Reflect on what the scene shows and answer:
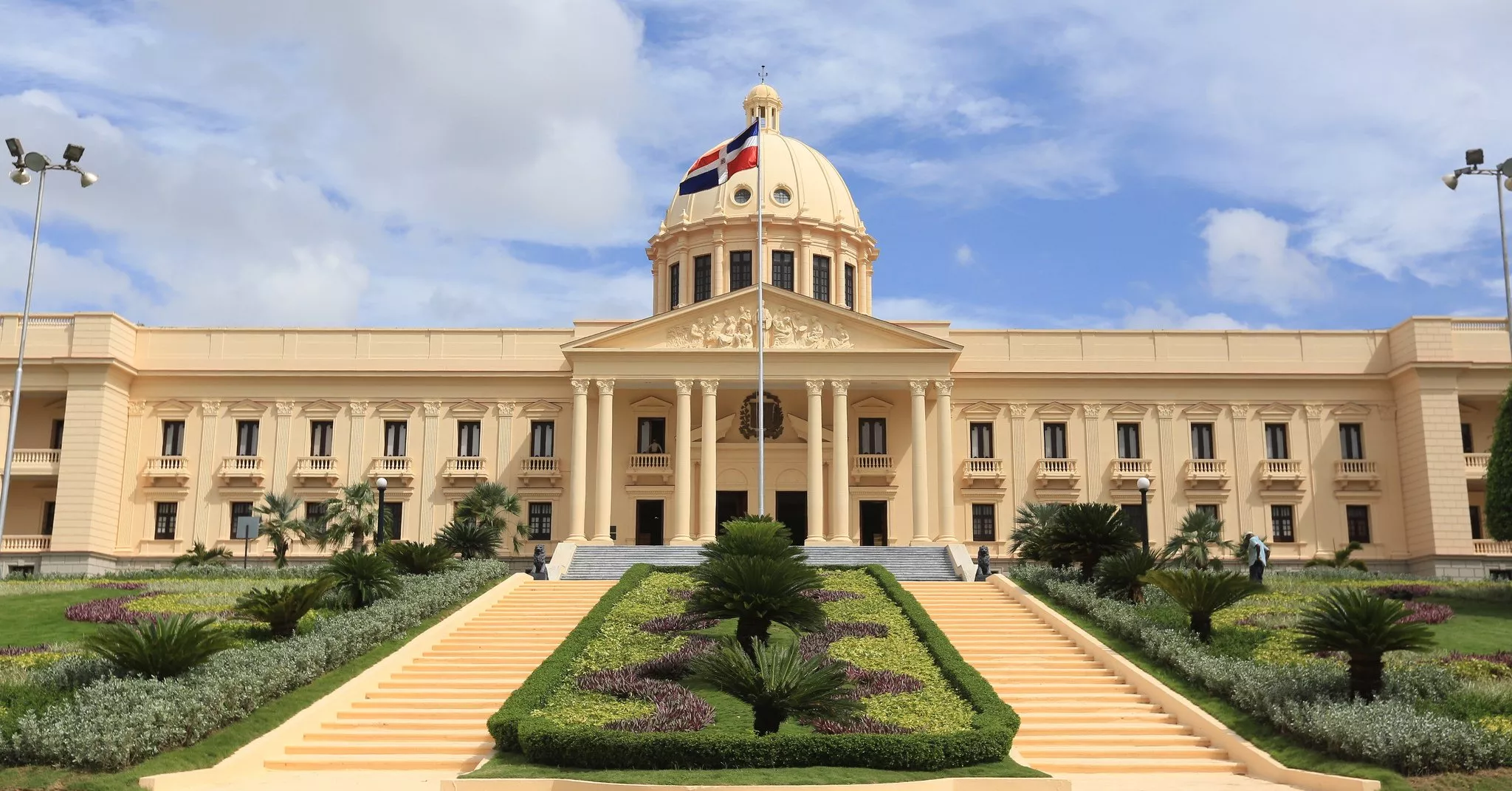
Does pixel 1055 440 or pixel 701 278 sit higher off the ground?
pixel 701 278

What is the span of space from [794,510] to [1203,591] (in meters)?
25.0

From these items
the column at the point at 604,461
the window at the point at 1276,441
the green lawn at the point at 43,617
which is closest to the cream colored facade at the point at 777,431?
the window at the point at 1276,441

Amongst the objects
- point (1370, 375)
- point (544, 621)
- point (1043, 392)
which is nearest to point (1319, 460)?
point (1370, 375)

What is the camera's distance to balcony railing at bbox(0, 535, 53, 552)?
4647 cm

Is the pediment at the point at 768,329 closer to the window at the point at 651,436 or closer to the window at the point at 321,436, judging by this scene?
the window at the point at 651,436

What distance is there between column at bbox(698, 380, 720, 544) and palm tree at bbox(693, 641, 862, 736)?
2474 centimetres

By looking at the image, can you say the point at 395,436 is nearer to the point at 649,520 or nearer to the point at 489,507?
the point at 489,507

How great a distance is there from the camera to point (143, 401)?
49.5 metres

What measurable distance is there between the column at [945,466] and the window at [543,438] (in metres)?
13.9

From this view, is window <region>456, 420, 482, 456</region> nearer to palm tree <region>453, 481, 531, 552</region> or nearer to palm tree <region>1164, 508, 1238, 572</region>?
palm tree <region>453, 481, 531, 552</region>

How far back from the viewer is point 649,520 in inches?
1941

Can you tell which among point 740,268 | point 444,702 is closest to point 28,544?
point 740,268

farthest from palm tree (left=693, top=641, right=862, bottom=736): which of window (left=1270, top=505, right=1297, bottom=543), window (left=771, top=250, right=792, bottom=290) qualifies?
window (left=771, top=250, right=792, bottom=290)

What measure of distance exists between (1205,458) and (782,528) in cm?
2632
